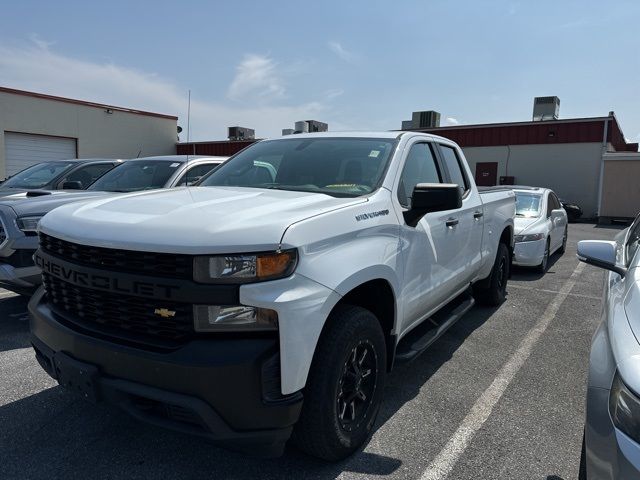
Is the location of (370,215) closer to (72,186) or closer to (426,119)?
(72,186)

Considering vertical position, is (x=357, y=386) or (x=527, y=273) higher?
(x=357, y=386)

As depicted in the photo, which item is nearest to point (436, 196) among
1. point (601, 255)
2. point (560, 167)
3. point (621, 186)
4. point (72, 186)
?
point (601, 255)

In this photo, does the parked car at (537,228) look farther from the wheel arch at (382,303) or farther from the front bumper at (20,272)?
the front bumper at (20,272)

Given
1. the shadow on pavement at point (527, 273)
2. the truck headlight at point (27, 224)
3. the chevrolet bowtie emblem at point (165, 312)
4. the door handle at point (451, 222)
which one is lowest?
the shadow on pavement at point (527, 273)

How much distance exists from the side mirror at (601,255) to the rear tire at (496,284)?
2.75m

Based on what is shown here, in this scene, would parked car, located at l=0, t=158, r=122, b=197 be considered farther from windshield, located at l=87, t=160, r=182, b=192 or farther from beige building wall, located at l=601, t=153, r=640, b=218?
beige building wall, located at l=601, t=153, r=640, b=218

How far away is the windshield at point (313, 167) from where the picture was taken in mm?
3264

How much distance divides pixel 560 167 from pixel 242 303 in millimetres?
22319

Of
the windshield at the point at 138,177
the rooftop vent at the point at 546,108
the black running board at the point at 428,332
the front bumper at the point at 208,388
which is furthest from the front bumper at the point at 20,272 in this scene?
the rooftop vent at the point at 546,108

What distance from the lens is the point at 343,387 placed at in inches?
103

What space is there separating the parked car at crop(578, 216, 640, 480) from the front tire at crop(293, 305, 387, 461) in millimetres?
1085

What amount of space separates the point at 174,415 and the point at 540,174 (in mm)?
22459

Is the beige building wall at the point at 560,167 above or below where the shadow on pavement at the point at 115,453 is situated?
above

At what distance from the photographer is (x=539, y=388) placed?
373cm
